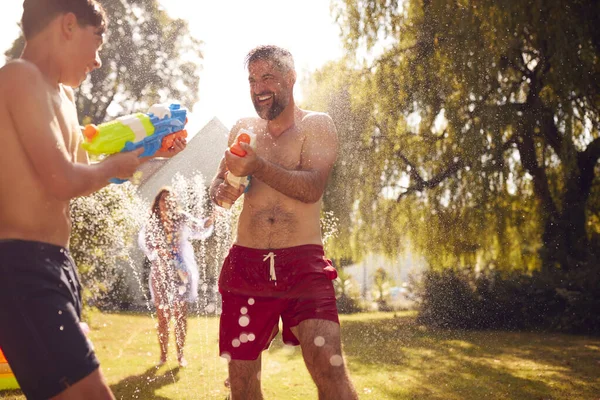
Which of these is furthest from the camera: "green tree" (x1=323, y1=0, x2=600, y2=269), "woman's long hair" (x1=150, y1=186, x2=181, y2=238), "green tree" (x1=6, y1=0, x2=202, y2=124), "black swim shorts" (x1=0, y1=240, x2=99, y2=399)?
"green tree" (x1=6, y1=0, x2=202, y2=124)

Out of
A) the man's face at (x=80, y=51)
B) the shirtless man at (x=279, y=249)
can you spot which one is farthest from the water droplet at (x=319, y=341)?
the man's face at (x=80, y=51)

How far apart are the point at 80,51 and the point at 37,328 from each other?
83 cm

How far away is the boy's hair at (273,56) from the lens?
2783 millimetres

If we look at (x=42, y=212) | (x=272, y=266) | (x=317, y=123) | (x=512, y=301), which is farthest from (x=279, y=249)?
(x=512, y=301)

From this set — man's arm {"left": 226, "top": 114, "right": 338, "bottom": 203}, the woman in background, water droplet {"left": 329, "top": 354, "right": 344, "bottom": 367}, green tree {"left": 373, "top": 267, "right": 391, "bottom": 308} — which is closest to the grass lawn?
the woman in background

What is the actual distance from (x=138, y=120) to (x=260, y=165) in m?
0.55

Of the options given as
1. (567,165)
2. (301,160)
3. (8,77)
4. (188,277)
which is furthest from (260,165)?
(567,165)

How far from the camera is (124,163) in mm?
1922

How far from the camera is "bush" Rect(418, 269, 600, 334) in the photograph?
1015 centimetres

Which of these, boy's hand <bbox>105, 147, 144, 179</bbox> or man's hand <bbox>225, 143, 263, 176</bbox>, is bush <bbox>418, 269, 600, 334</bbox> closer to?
man's hand <bbox>225, 143, 263, 176</bbox>

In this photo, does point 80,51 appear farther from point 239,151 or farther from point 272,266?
point 272,266

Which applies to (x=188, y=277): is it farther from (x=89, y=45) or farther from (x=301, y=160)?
(x=89, y=45)

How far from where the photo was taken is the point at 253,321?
272 centimetres

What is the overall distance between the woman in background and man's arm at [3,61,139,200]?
433 centimetres
